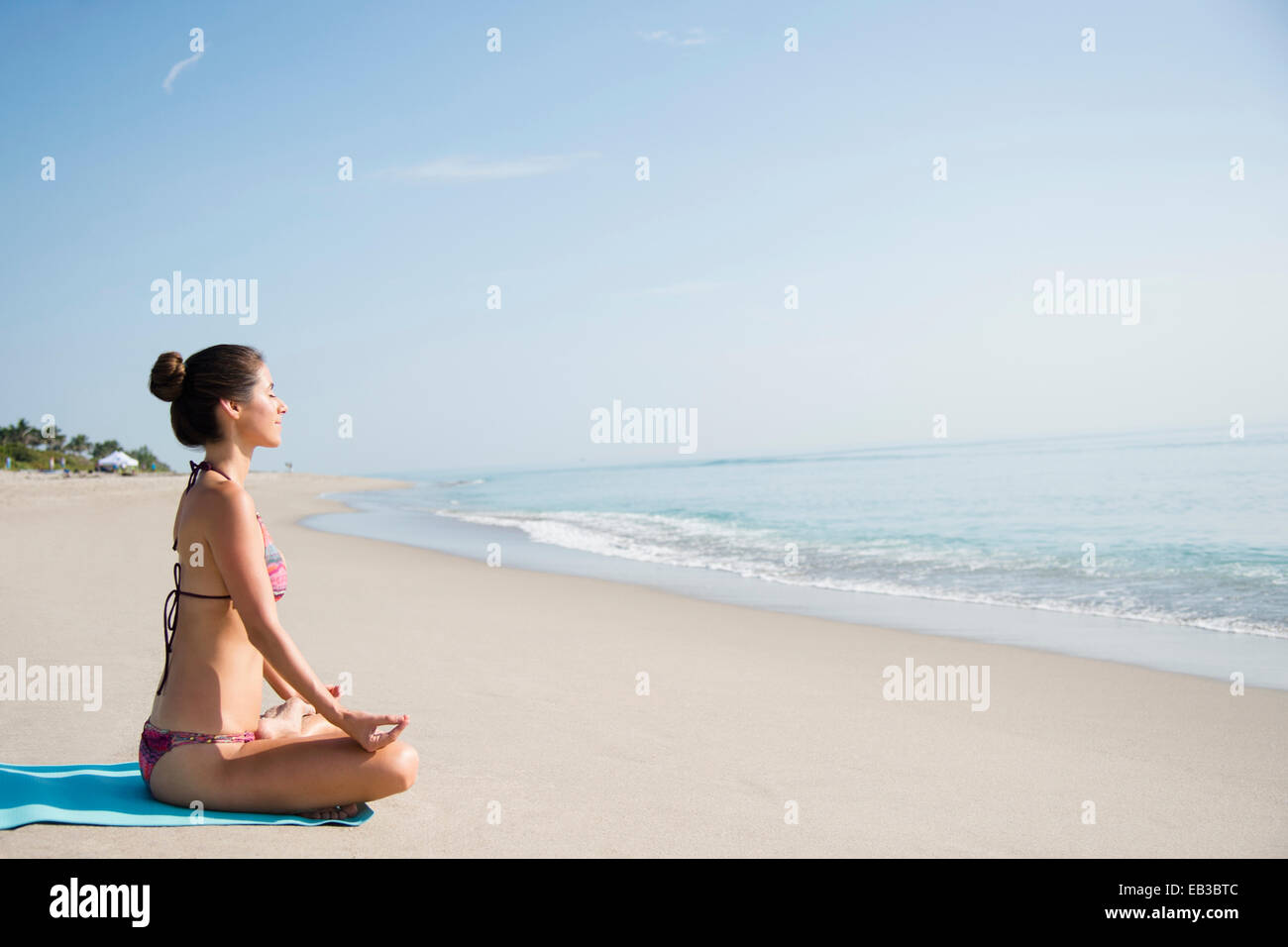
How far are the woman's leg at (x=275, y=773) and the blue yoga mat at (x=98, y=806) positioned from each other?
5 centimetres

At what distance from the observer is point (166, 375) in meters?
3.24

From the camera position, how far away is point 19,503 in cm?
2617

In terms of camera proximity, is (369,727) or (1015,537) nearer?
(369,727)

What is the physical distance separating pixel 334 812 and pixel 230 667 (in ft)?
2.31

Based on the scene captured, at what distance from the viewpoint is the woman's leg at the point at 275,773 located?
3.24m

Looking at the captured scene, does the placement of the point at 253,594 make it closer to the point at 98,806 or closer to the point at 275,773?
the point at 275,773

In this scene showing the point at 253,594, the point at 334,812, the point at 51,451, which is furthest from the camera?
the point at 51,451

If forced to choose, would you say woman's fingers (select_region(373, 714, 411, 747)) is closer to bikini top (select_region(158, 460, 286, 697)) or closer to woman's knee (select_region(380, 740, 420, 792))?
woman's knee (select_region(380, 740, 420, 792))

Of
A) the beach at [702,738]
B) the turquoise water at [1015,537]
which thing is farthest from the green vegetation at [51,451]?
the beach at [702,738]

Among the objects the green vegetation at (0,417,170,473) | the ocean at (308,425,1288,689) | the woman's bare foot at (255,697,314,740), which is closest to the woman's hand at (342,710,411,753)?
the woman's bare foot at (255,697,314,740)

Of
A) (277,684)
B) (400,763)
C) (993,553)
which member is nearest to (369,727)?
(400,763)

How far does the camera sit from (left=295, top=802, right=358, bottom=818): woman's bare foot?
3359 mm

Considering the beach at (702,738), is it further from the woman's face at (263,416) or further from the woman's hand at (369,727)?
the woman's face at (263,416)

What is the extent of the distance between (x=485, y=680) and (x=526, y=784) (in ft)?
7.33
